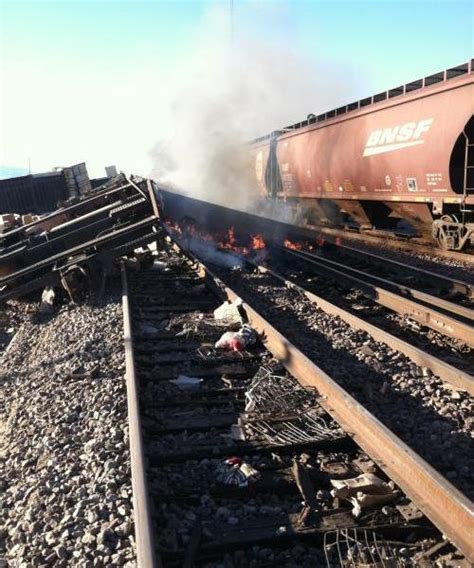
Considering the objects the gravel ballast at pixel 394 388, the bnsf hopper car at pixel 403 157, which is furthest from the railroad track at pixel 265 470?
the bnsf hopper car at pixel 403 157

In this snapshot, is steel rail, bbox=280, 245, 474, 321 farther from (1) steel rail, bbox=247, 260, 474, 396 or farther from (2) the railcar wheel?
(2) the railcar wheel

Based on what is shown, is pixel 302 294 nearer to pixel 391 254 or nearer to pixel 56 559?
pixel 391 254

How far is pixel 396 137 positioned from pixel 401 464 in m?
11.2

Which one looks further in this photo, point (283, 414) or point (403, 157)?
point (403, 157)

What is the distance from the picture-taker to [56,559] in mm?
3086

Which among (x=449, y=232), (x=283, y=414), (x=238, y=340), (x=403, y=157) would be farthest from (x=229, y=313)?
(x=403, y=157)

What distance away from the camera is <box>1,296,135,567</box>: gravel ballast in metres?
3.19

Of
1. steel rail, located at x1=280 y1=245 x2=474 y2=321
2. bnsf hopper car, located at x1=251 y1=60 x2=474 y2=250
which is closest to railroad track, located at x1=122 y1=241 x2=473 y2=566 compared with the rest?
steel rail, located at x1=280 y1=245 x2=474 y2=321

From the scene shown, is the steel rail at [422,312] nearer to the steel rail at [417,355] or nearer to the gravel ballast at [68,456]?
the steel rail at [417,355]

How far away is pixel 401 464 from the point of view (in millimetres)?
3605

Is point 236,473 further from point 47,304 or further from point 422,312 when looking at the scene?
point 47,304

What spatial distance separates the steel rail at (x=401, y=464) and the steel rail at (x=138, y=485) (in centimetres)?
157

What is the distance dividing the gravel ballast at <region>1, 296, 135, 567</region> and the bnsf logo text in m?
8.58

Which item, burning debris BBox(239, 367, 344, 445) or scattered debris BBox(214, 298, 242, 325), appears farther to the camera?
scattered debris BBox(214, 298, 242, 325)
